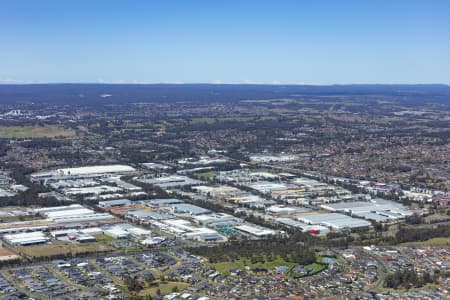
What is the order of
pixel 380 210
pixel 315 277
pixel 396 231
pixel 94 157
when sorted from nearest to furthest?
pixel 315 277 → pixel 396 231 → pixel 380 210 → pixel 94 157

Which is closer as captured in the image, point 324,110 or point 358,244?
point 358,244

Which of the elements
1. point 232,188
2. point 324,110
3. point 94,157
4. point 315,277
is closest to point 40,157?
point 94,157

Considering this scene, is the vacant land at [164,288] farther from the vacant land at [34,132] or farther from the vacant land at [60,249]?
the vacant land at [34,132]

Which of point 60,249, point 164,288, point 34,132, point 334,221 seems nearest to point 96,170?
point 60,249

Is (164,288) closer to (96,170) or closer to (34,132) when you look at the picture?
(96,170)

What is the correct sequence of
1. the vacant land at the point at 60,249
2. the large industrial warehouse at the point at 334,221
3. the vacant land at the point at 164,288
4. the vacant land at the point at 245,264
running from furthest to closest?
the large industrial warehouse at the point at 334,221 < the vacant land at the point at 60,249 < the vacant land at the point at 245,264 < the vacant land at the point at 164,288

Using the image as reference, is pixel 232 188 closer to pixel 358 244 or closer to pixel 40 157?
pixel 358 244

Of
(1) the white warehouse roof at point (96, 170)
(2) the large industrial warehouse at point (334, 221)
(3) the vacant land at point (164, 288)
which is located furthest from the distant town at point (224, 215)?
(1) the white warehouse roof at point (96, 170)
